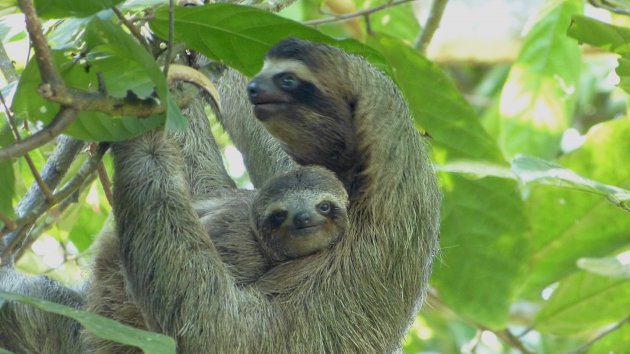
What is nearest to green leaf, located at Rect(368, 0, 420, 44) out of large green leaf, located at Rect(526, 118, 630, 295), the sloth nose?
large green leaf, located at Rect(526, 118, 630, 295)

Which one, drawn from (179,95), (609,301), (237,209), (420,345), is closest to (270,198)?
(237,209)

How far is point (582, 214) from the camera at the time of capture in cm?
747

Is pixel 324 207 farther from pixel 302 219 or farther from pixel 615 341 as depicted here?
pixel 615 341

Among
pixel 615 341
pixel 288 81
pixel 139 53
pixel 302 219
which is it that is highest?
pixel 139 53

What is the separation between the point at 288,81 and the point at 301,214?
74 centimetres

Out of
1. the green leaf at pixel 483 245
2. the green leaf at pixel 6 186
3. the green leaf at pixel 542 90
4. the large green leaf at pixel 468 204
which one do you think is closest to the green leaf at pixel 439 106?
the large green leaf at pixel 468 204

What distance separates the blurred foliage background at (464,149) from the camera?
409 centimetres

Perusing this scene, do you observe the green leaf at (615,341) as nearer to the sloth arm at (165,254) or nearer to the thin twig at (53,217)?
the sloth arm at (165,254)

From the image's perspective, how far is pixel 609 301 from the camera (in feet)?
25.1

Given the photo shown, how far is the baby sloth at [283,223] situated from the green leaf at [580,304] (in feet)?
9.68

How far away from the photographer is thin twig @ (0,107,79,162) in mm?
3299

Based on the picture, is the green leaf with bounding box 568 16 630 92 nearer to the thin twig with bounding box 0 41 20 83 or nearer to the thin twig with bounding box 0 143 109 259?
the thin twig with bounding box 0 143 109 259

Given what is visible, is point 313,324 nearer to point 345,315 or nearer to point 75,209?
point 345,315

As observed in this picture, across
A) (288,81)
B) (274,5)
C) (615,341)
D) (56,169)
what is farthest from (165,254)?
(615,341)
